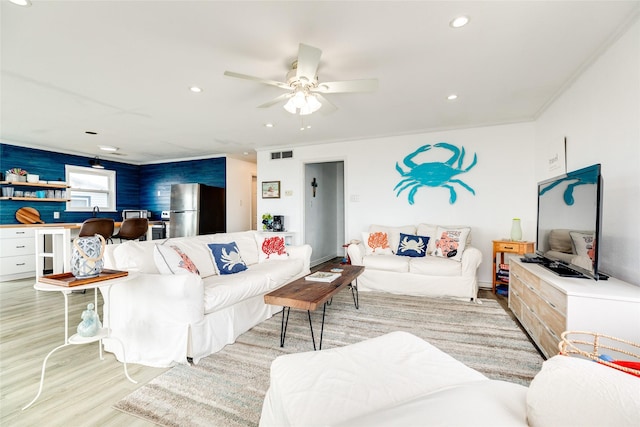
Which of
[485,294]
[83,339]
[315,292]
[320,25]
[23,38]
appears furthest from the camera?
[485,294]

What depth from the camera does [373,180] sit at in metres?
4.95

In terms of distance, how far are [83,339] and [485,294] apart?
14.3ft

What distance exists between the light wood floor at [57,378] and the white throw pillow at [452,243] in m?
3.49

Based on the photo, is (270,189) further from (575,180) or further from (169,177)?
(575,180)

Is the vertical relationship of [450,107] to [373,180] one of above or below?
above

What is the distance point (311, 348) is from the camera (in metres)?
2.29

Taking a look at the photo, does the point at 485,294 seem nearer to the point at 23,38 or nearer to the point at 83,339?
the point at 83,339

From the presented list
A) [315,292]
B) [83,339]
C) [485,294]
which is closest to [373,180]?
[485,294]

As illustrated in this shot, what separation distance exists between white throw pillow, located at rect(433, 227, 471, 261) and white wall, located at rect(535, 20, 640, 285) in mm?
1515

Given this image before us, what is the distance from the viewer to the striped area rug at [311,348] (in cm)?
162

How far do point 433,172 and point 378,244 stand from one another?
1511 millimetres

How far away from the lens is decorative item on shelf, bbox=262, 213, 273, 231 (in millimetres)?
5590

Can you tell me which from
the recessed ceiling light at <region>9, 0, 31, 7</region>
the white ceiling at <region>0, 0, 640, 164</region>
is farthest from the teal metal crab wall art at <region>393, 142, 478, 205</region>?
the recessed ceiling light at <region>9, 0, 31, 7</region>

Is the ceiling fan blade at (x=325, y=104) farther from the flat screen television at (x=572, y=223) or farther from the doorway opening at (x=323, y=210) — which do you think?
the doorway opening at (x=323, y=210)
